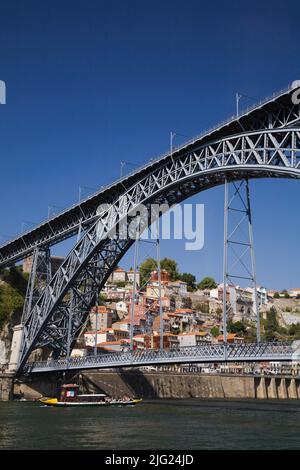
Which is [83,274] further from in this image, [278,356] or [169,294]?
[169,294]

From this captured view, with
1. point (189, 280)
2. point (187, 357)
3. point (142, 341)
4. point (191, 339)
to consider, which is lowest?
point (187, 357)

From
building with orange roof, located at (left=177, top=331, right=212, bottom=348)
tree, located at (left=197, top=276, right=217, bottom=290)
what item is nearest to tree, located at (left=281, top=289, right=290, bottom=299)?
tree, located at (left=197, top=276, right=217, bottom=290)

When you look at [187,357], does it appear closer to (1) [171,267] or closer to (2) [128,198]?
(2) [128,198]

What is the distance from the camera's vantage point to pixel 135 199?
42594mm

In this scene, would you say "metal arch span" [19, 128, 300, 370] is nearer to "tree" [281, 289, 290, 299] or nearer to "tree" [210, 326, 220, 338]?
"tree" [210, 326, 220, 338]

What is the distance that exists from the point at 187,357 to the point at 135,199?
13.5 m

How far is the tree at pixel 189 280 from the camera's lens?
422 feet

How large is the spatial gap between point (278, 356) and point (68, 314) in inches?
935

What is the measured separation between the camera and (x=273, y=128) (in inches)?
1223

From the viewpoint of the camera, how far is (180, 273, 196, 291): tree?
129 metres

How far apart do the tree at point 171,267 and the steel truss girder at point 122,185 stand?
70975 millimetres

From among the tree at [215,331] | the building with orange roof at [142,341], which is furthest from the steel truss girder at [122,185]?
the tree at [215,331]

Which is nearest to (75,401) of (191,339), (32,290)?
(32,290)
